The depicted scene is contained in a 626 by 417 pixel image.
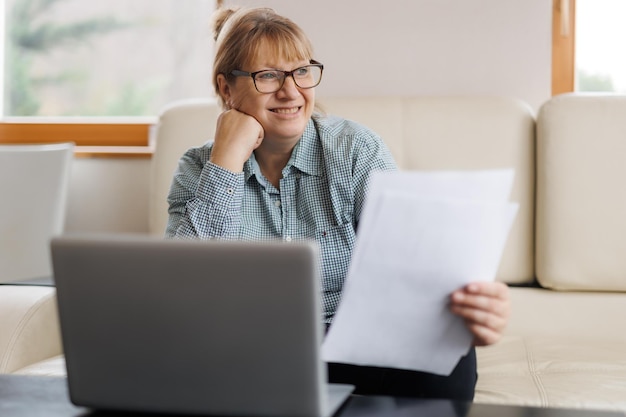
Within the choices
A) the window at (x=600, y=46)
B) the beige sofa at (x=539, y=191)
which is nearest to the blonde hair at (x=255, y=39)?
the beige sofa at (x=539, y=191)

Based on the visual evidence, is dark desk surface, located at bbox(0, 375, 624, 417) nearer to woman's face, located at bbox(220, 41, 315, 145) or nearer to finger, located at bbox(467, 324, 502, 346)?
finger, located at bbox(467, 324, 502, 346)

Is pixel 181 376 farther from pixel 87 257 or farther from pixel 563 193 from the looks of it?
pixel 563 193

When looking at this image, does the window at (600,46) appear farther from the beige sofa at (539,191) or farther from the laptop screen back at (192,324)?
the laptop screen back at (192,324)

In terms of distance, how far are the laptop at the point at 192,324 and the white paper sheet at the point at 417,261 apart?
0.39 feet

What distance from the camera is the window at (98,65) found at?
2.98 m

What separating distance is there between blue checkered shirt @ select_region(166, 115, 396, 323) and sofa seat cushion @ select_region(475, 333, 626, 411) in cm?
36

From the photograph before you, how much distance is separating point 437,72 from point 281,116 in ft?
3.08

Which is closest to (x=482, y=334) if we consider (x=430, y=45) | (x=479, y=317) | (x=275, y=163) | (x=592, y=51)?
(x=479, y=317)

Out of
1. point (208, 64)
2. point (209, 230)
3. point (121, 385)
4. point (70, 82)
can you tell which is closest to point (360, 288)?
point (121, 385)

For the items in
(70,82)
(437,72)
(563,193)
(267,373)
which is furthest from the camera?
(70,82)

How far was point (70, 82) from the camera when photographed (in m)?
3.11

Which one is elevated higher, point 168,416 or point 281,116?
point 281,116

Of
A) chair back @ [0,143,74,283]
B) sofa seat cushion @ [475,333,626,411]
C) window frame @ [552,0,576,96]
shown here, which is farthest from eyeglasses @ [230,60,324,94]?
chair back @ [0,143,74,283]

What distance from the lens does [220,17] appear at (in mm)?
1863
